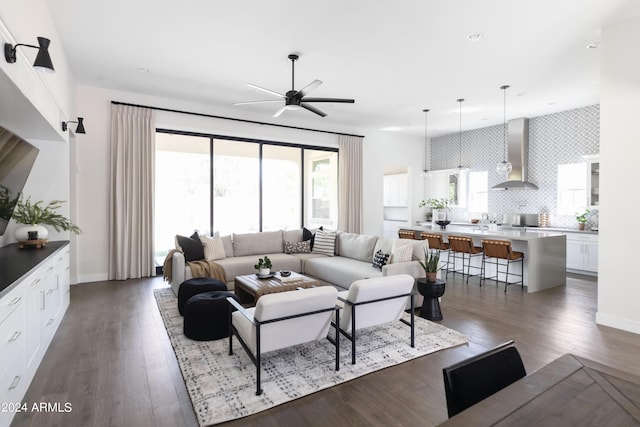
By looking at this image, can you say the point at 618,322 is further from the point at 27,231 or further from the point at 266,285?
the point at 27,231

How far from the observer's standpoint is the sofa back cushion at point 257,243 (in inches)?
229

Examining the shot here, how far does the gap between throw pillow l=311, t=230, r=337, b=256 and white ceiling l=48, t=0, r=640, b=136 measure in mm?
2507

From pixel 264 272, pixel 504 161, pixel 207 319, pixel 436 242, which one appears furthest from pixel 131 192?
pixel 504 161

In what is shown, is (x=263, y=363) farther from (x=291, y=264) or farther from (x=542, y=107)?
(x=542, y=107)

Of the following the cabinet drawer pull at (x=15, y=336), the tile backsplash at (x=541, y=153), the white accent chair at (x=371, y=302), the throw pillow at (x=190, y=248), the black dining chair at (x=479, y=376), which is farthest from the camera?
the tile backsplash at (x=541, y=153)

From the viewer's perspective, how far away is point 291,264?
5570mm

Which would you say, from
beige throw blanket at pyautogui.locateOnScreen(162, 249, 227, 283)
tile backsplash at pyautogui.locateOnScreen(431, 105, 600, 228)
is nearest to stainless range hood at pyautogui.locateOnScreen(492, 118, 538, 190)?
tile backsplash at pyautogui.locateOnScreen(431, 105, 600, 228)

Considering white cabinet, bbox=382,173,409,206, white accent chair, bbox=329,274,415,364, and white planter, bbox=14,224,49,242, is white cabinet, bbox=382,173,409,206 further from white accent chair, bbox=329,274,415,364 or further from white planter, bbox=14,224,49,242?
white planter, bbox=14,224,49,242

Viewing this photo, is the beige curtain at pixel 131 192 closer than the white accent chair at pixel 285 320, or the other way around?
the white accent chair at pixel 285 320

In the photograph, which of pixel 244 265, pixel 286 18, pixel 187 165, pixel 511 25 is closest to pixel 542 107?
pixel 511 25

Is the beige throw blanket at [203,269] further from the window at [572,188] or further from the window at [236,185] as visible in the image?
the window at [572,188]

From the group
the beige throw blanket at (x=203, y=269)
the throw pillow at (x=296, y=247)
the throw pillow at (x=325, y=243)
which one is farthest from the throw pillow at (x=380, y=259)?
the beige throw blanket at (x=203, y=269)

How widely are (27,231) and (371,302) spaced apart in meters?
3.67

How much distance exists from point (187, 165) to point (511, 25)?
5.60m
